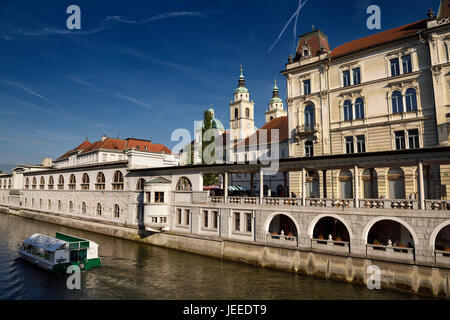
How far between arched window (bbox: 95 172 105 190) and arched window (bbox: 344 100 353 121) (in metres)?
37.3

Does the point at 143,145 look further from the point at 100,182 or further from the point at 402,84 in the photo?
the point at 402,84

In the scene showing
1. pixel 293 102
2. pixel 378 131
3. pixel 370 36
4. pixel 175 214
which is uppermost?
pixel 370 36

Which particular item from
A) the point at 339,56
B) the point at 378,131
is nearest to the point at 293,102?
the point at 339,56

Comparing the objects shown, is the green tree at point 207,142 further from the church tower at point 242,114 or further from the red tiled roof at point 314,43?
the church tower at point 242,114

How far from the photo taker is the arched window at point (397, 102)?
33.7 metres

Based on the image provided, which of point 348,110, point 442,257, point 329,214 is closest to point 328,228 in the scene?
point 329,214

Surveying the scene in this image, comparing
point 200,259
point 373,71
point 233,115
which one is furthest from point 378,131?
point 233,115

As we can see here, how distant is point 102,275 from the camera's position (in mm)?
24219

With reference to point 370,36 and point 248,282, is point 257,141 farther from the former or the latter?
point 248,282

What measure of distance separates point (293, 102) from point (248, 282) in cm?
2789

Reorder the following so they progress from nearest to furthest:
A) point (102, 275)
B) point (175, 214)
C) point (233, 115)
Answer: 1. point (102, 275)
2. point (175, 214)
3. point (233, 115)

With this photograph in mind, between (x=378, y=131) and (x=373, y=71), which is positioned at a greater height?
(x=373, y=71)

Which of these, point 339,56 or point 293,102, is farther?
point 293,102

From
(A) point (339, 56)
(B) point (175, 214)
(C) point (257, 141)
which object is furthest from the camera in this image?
(C) point (257, 141)
